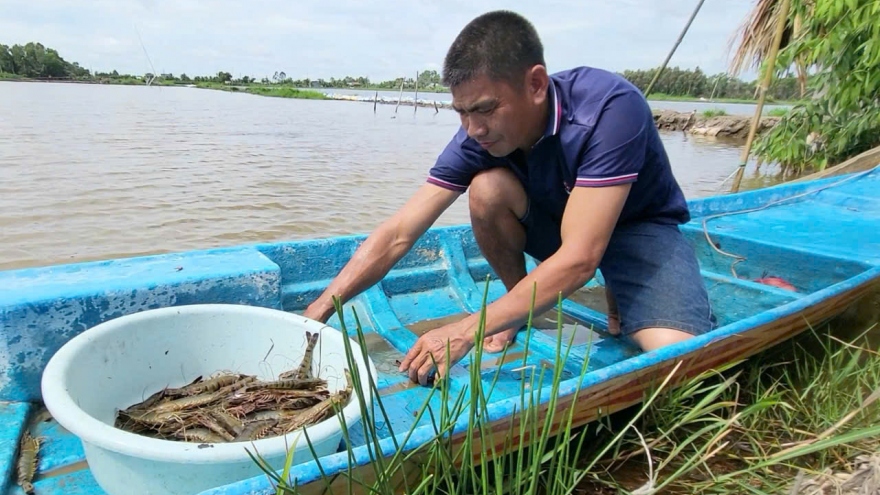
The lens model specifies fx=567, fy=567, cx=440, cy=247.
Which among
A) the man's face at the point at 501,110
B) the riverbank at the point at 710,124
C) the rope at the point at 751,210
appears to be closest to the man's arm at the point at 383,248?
the man's face at the point at 501,110

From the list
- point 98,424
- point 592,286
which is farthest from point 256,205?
point 98,424

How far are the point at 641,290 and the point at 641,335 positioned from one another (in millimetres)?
183

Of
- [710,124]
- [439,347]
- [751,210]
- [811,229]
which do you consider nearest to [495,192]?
[439,347]

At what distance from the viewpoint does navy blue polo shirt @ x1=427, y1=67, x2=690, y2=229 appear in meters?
2.02

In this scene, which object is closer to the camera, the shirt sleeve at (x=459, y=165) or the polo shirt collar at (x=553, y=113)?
the polo shirt collar at (x=553, y=113)

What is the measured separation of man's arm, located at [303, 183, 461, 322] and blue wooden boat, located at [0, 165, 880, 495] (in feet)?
0.94

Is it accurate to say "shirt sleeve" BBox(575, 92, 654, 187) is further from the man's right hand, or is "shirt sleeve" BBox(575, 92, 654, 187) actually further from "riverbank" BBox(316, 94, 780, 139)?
"riverbank" BBox(316, 94, 780, 139)

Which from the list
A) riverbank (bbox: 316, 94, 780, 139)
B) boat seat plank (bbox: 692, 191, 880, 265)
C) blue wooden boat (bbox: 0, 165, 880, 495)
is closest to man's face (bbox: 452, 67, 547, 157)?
blue wooden boat (bbox: 0, 165, 880, 495)

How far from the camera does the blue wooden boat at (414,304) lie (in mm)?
1644

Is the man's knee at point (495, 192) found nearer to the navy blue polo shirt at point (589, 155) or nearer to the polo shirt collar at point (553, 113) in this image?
the navy blue polo shirt at point (589, 155)

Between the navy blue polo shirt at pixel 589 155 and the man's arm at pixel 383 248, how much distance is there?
9cm

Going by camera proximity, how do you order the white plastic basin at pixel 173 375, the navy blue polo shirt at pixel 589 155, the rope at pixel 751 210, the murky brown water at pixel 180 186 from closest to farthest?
the white plastic basin at pixel 173 375
the navy blue polo shirt at pixel 589 155
the rope at pixel 751 210
the murky brown water at pixel 180 186

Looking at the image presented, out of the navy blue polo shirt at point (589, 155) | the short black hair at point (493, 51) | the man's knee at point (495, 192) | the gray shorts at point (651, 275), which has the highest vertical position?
the short black hair at point (493, 51)

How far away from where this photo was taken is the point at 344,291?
221cm
